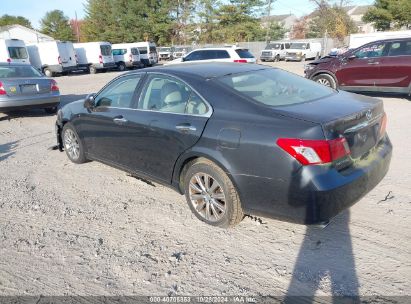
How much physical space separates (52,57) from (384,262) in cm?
2757

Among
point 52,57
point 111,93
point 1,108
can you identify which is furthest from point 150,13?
point 111,93

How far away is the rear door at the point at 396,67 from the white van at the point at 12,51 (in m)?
22.2

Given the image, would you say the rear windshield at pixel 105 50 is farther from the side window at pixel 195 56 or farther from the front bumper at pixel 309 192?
the front bumper at pixel 309 192

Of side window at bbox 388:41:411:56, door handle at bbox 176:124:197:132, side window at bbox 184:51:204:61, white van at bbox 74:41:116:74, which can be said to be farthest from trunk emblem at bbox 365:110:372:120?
white van at bbox 74:41:116:74

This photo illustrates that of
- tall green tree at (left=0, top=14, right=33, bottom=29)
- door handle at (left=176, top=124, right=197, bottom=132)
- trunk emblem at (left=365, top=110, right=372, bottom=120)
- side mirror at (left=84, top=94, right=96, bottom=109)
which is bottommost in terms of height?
door handle at (left=176, top=124, right=197, bottom=132)

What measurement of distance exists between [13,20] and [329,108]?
94491 mm

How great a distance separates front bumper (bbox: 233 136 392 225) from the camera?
2.90 meters

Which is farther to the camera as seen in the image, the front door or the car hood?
the front door

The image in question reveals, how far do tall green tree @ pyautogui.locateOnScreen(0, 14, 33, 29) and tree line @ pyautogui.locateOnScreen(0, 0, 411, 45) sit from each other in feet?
100

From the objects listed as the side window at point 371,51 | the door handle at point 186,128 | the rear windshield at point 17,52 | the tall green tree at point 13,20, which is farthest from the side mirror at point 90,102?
the tall green tree at point 13,20

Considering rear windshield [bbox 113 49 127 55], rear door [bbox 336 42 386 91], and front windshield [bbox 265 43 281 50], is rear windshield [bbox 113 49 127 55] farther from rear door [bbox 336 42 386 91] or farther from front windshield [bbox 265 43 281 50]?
rear door [bbox 336 42 386 91]

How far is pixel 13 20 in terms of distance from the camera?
269ft

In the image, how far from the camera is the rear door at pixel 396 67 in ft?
31.7

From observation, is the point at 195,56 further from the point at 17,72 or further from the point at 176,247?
the point at 176,247
